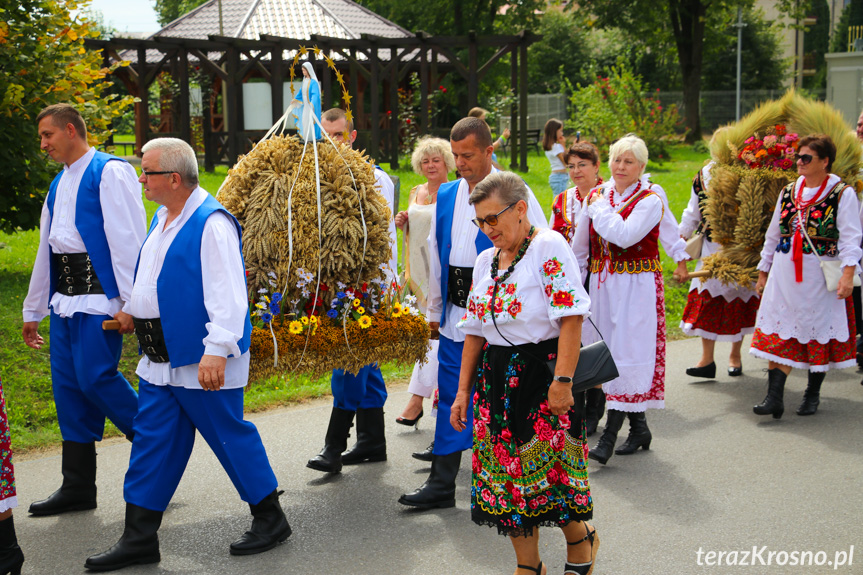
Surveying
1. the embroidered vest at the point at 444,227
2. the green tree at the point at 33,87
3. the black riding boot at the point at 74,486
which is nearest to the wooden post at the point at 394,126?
the green tree at the point at 33,87

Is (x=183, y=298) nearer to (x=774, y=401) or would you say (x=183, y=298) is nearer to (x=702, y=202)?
(x=774, y=401)

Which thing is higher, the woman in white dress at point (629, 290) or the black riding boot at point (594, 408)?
the woman in white dress at point (629, 290)

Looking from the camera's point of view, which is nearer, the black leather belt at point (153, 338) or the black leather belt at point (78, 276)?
the black leather belt at point (153, 338)

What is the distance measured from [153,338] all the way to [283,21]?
2403 cm

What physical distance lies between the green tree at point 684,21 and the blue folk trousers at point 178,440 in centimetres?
3230

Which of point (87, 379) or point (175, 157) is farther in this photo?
point (87, 379)

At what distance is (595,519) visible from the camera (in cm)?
483

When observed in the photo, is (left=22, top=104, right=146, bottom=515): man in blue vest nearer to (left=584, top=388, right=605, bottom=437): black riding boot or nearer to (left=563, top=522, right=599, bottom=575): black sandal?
(left=563, top=522, right=599, bottom=575): black sandal

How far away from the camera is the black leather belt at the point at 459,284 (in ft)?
16.5

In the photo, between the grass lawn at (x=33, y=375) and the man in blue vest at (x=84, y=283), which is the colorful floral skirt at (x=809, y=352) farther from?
the man in blue vest at (x=84, y=283)

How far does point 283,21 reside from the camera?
87.1 ft

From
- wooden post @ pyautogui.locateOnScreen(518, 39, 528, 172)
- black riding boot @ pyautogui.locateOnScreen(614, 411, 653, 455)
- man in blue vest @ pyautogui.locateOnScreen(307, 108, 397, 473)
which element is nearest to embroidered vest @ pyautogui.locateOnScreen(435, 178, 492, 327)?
man in blue vest @ pyautogui.locateOnScreen(307, 108, 397, 473)

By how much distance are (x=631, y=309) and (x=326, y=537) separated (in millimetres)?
2590

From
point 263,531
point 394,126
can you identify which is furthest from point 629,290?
point 394,126
